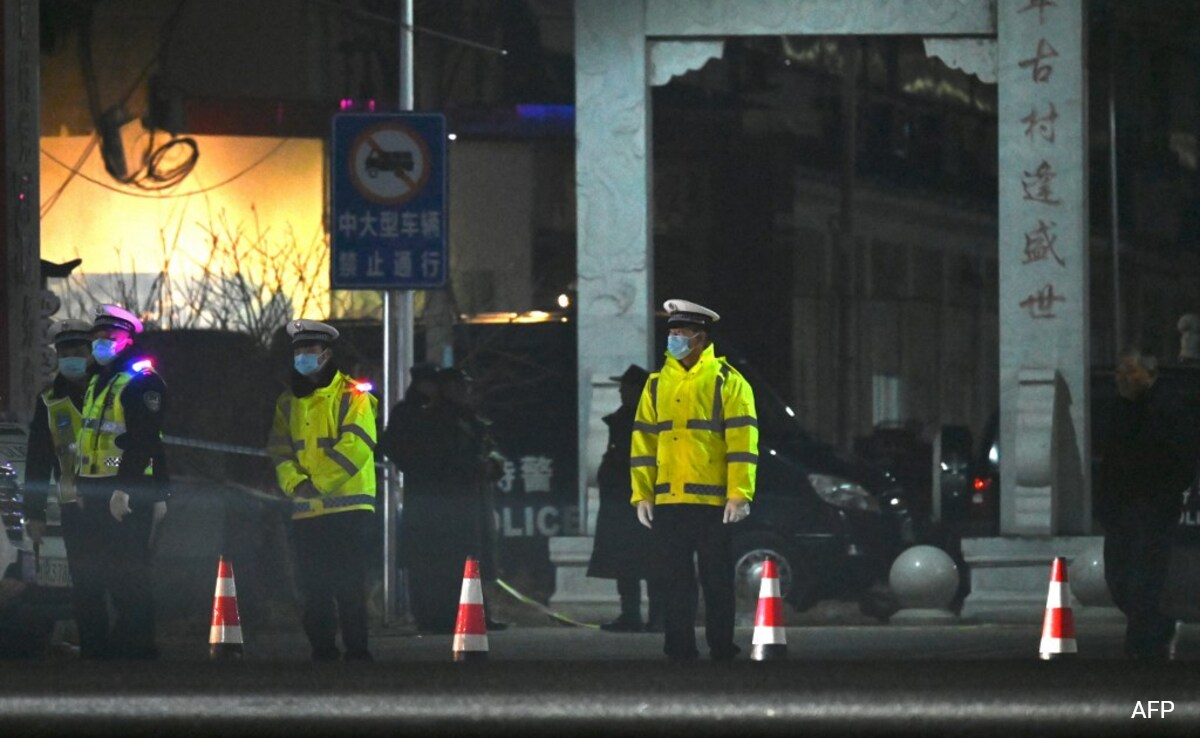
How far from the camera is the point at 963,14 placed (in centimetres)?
1781

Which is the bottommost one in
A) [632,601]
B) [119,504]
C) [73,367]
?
[632,601]

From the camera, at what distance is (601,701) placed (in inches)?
195

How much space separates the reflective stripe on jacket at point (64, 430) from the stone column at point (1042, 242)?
7910 millimetres

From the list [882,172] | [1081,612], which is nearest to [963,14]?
[1081,612]

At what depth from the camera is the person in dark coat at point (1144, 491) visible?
12391mm

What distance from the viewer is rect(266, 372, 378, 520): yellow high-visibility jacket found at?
1172 cm

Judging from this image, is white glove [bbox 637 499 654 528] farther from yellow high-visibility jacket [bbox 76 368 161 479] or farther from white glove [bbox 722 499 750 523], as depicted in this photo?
yellow high-visibility jacket [bbox 76 368 161 479]

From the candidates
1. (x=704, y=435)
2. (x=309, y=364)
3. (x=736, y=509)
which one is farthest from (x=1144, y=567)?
(x=309, y=364)

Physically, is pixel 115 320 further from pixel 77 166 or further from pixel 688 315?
pixel 77 166

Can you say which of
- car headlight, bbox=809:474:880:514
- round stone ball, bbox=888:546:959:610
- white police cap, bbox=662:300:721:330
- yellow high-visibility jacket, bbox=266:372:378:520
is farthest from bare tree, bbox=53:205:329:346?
white police cap, bbox=662:300:721:330

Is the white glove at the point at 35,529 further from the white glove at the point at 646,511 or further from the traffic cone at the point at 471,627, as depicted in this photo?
the white glove at the point at 646,511

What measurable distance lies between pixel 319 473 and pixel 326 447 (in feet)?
0.43

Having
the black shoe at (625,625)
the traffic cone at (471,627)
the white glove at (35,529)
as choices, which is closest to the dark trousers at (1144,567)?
the traffic cone at (471,627)

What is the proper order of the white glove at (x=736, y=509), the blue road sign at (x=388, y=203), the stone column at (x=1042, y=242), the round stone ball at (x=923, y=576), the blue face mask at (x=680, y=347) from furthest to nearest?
the stone column at (x=1042, y=242), the round stone ball at (x=923, y=576), the blue road sign at (x=388, y=203), the blue face mask at (x=680, y=347), the white glove at (x=736, y=509)
